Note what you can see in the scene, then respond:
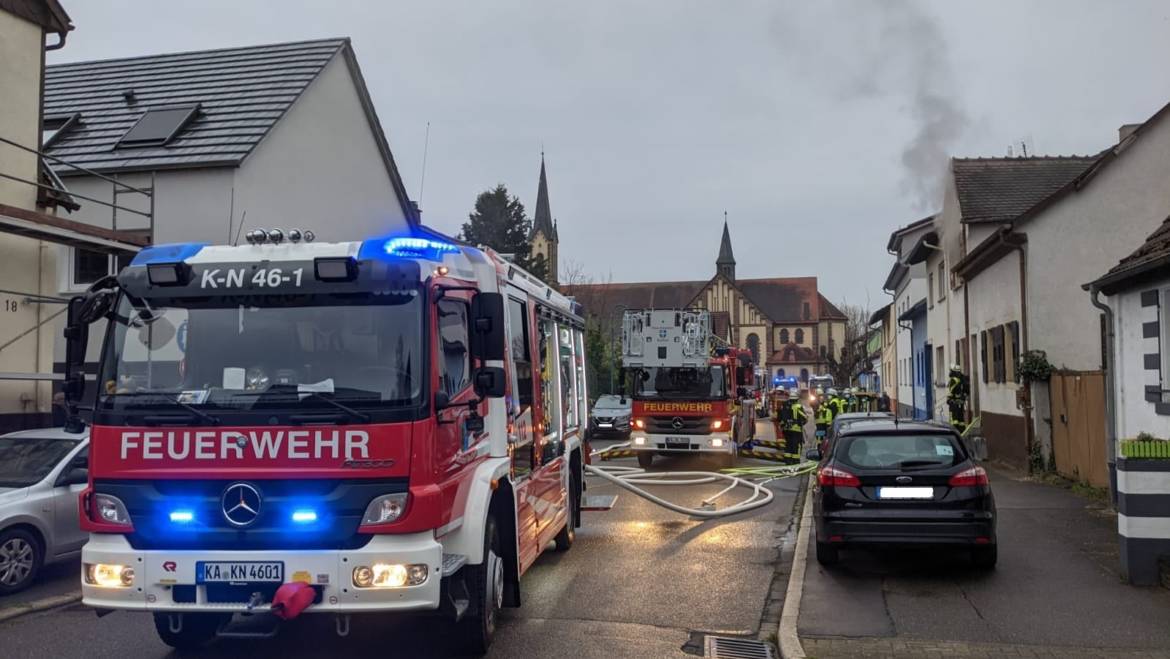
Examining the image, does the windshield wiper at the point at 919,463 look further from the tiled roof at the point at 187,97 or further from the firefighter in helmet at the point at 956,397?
the tiled roof at the point at 187,97

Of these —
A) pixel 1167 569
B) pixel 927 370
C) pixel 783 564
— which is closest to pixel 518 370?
pixel 783 564

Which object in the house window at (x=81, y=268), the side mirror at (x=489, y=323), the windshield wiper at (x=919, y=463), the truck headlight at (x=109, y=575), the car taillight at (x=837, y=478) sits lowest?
the truck headlight at (x=109, y=575)

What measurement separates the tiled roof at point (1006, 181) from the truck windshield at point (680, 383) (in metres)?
7.10

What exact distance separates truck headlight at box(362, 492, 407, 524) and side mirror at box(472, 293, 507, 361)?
113cm

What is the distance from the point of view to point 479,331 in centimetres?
618

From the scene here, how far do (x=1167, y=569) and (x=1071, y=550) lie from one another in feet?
6.12

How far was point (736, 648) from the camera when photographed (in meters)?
6.95

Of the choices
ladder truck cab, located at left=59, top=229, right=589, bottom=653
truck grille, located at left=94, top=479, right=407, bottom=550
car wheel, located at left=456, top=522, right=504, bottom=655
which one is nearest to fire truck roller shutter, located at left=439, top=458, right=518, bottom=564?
ladder truck cab, located at left=59, top=229, right=589, bottom=653

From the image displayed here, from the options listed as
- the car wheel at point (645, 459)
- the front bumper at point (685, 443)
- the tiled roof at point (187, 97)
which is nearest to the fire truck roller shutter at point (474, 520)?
the tiled roof at point (187, 97)

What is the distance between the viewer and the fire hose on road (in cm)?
1235

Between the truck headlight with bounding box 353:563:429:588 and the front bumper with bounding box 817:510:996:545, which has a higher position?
the truck headlight with bounding box 353:563:429:588

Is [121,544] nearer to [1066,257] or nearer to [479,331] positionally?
[479,331]

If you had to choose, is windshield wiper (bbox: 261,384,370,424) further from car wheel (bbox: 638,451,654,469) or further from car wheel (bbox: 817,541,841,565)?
car wheel (bbox: 638,451,654,469)

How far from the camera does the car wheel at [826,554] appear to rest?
367 inches
